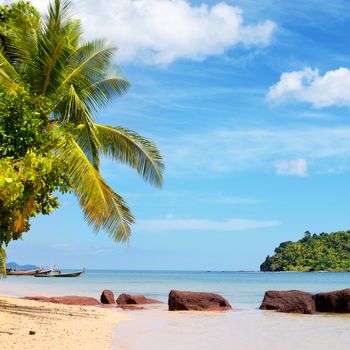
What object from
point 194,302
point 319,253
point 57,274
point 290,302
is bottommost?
point 57,274

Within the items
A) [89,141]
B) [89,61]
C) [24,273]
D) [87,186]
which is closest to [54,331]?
[87,186]

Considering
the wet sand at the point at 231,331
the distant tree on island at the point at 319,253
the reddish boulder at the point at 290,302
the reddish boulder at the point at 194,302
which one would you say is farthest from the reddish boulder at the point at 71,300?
the distant tree on island at the point at 319,253

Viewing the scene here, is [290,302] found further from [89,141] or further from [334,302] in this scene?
[89,141]

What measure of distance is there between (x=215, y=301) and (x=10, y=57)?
39.9ft

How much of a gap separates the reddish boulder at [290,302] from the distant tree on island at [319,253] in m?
98.6

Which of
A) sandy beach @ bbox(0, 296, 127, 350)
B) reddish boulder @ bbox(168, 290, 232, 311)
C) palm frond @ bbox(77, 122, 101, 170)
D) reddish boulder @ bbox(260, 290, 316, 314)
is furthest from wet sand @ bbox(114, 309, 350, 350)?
palm frond @ bbox(77, 122, 101, 170)

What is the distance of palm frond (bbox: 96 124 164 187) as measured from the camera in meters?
18.3

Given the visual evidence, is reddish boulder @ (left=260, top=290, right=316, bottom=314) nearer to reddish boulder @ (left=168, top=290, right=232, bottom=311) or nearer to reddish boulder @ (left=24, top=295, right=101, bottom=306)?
reddish boulder @ (left=168, top=290, right=232, bottom=311)

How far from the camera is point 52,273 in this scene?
238 feet

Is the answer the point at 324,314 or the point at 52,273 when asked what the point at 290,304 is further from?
the point at 52,273

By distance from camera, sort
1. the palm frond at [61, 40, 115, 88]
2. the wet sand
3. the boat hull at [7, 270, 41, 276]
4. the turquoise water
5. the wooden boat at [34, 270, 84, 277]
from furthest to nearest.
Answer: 1. the boat hull at [7, 270, 41, 276]
2. the wooden boat at [34, 270, 84, 277]
3. the turquoise water
4. the palm frond at [61, 40, 115, 88]
5. the wet sand

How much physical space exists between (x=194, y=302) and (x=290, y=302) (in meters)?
3.69

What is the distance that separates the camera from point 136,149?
18.3m

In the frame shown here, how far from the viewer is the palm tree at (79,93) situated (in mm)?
15352
